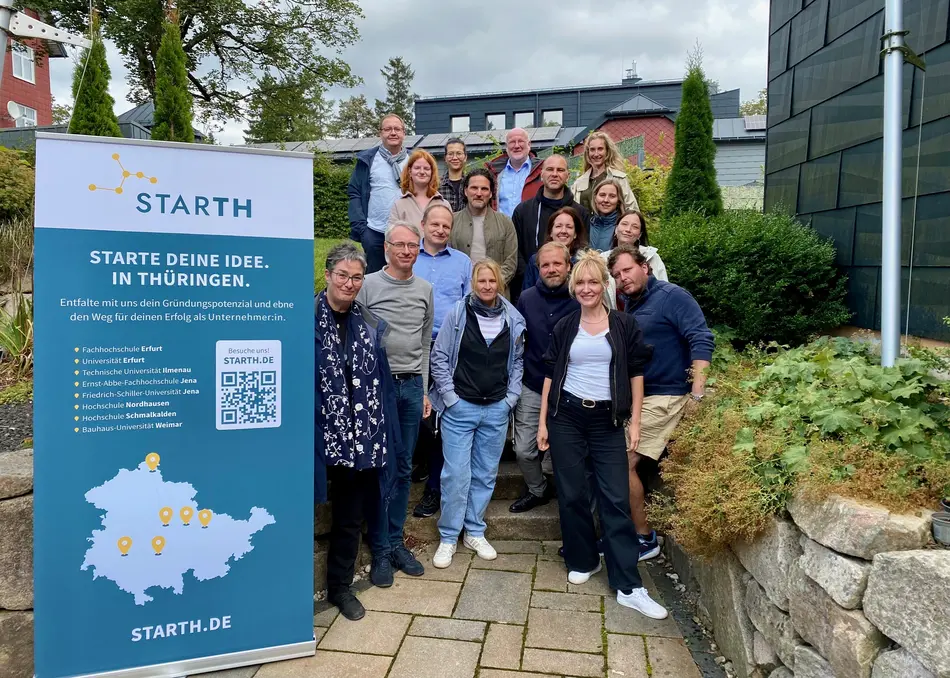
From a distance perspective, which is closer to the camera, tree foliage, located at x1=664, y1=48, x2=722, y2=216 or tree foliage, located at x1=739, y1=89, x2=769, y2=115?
tree foliage, located at x1=664, y1=48, x2=722, y2=216

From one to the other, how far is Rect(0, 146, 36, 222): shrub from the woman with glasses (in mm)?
4494

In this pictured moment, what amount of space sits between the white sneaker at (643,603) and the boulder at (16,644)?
266 centimetres

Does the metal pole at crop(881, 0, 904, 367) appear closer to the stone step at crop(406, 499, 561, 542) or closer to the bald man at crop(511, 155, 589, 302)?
the bald man at crop(511, 155, 589, 302)

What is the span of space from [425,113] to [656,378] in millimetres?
25623

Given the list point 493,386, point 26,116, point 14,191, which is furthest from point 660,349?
point 26,116

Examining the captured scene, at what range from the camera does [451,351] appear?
11.2 feet

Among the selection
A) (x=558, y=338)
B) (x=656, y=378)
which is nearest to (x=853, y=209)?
(x=656, y=378)

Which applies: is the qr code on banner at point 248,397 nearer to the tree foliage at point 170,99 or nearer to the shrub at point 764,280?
the shrub at point 764,280

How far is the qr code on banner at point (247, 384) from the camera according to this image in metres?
2.55

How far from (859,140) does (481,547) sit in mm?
3933

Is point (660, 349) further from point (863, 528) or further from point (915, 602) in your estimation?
point (915, 602)

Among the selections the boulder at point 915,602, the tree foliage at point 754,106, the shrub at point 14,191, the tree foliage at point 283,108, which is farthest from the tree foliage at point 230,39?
the tree foliage at point 754,106

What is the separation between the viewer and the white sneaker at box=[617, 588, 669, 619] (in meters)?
2.98

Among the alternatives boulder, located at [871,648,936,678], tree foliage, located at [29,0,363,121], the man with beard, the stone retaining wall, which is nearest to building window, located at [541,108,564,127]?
tree foliage, located at [29,0,363,121]
